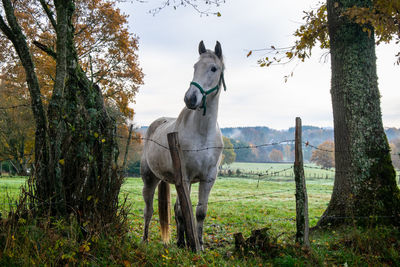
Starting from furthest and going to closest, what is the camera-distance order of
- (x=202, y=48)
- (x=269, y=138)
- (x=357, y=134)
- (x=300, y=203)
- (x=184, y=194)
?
1. (x=269, y=138)
2. (x=357, y=134)
3. (x=202, y=48)
4. (x=300, y=203)
5. (x=184, y=194)

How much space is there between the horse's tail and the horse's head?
90.4 inches

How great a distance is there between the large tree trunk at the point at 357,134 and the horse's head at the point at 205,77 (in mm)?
2653

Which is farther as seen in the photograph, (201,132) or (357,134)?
(357,134)

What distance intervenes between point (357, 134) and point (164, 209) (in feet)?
13.3

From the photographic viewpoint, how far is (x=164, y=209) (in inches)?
221

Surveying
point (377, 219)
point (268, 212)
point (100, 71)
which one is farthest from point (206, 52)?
point (100, 71)

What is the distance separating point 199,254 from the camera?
382 cm

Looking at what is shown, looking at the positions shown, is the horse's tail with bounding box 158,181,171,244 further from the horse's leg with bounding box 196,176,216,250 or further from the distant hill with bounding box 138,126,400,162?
the distant hill with bounding box 138,126,400,162

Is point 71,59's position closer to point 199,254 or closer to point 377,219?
point 199,254

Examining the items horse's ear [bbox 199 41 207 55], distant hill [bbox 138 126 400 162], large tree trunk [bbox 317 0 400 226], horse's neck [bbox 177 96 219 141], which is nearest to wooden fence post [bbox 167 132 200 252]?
horse's neck [bbox 177 96 219 141]

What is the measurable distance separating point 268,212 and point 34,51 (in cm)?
1344

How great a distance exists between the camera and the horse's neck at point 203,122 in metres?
4.47

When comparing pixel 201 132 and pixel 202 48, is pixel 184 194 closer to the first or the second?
pixel 201 132

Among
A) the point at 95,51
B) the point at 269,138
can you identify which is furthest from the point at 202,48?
the point at 269,138
